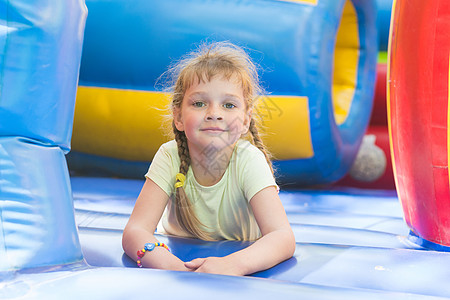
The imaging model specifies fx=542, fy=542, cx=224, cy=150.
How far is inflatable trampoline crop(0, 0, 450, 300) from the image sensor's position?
0.73 m

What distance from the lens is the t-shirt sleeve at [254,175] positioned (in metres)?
1.03

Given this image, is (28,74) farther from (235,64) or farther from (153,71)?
(153,71)

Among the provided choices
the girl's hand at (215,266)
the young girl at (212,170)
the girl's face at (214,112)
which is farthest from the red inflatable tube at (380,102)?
the girl's hand at (215,266)

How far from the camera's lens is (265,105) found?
1750mm

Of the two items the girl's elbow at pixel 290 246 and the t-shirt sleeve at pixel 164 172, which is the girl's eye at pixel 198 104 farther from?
the girl's elbow at pixel 290 246

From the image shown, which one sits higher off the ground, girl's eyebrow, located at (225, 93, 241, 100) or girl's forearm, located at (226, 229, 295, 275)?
girl's eyebrow, located at (225, 93, 241, 100)

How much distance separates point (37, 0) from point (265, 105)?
1.05 m

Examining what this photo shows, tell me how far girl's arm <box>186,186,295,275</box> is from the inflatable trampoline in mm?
21

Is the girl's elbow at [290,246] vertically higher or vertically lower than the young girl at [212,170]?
lower

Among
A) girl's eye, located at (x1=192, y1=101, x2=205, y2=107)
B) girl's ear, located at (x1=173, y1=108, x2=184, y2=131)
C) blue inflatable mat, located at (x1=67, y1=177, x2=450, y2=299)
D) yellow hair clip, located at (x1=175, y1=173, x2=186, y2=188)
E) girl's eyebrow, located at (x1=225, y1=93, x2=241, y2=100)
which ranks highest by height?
girl's eyebrow, located at (x1=225, y1=93, x2=241, y2=100)

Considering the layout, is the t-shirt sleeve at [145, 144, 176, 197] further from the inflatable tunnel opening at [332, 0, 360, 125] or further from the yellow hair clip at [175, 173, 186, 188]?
the inflatable tunnel opening at [332, 0, 360, 125]

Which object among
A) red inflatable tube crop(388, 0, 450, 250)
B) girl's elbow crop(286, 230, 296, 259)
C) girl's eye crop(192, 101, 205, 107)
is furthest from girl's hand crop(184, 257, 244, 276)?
red inflatable tube crop(388, 0, 450, 250)

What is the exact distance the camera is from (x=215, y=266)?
2.64ft

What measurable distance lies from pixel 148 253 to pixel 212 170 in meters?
0.29
